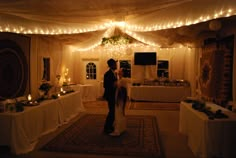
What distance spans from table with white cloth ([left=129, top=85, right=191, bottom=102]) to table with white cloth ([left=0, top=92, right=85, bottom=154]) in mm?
4648

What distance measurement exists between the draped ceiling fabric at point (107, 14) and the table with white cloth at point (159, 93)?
4.19 metres

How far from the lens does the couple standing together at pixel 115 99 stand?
451 cm

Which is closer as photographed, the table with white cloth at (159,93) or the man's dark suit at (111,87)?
the man's dark suit at (111,87)

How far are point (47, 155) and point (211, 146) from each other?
2584 mm

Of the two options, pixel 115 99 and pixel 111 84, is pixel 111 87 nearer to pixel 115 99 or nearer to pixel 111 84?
pixel 111 84

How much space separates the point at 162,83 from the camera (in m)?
9.92

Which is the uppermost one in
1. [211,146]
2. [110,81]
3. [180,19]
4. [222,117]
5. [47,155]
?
[180,19]

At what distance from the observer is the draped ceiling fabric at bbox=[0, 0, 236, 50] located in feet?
10.3

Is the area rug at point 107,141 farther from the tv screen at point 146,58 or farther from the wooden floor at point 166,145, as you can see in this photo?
the tv screen at point 146,58

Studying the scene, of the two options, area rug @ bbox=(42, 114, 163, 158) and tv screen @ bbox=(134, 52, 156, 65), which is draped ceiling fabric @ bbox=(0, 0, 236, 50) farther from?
tv screen @ bbox=(134, 52, 156, 65)

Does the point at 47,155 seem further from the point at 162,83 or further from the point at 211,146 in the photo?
the point at 162,83

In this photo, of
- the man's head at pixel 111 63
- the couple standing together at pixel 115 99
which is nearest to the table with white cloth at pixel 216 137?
the couple standing together at pixel 115 99

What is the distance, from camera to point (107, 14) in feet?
12.8

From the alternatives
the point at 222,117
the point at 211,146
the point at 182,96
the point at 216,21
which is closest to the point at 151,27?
the point at 216,21
